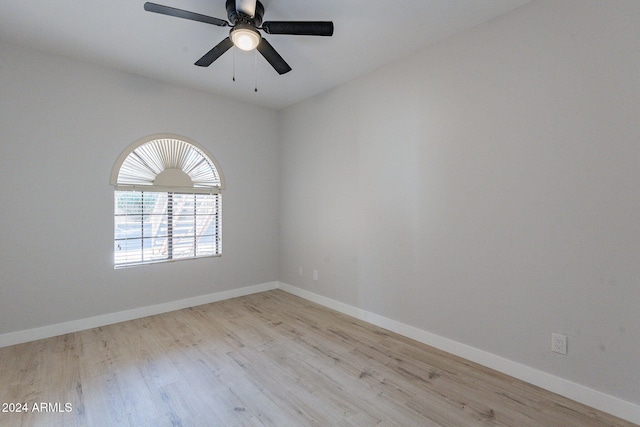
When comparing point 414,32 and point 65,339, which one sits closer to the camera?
point 414,32

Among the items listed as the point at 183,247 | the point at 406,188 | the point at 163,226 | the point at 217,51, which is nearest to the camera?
the point at 217,51

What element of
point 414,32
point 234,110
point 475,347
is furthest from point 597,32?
point 234,110

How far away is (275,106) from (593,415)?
14.8 feet

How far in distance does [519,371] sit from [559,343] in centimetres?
36

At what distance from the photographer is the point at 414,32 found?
2430 millimetres

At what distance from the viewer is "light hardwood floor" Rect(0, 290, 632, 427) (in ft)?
5.66

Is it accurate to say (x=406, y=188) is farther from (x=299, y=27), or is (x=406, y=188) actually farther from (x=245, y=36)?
(x=245, y=36)

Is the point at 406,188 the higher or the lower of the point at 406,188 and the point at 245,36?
the lower

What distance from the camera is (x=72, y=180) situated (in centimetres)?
290

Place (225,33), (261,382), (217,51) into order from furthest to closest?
(225,33) → (217,51) → (261,382)

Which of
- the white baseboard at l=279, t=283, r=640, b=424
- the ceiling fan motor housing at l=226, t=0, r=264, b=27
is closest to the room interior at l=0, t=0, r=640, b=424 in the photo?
the white baseboard at l=279, t=283, r=640, b=424

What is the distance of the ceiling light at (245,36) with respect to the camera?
Result: 1.94m

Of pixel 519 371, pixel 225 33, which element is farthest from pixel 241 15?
pixel 519 371

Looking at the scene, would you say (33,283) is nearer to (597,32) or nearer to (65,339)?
(65,339)
